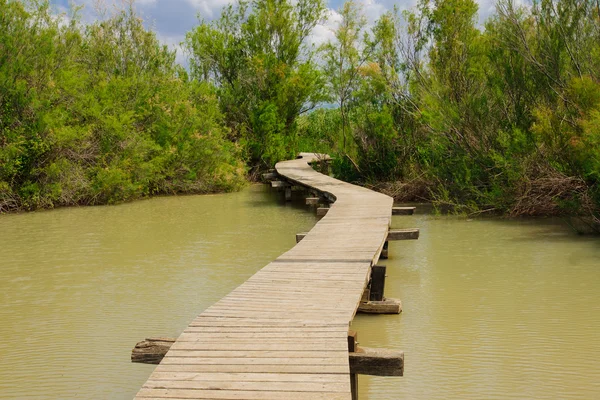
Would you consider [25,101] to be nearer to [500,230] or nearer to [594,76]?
[500,230]

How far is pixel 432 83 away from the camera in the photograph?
1395cm

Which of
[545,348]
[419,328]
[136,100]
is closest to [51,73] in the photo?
[136,100]

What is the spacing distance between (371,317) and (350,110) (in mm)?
11490

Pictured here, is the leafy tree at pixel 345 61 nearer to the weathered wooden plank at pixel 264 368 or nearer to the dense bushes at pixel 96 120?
the dense bushes at pixel 96 120

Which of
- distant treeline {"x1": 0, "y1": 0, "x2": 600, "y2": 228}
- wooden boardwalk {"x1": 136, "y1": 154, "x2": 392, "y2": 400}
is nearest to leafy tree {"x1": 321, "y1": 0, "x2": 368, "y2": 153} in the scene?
distant treeline {"x1": 0, "y1": 0, "x2": 600, "y2": 228}

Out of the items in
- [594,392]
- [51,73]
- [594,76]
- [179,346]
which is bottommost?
[594,392]

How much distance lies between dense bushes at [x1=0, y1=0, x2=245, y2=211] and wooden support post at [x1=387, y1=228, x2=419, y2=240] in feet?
28.6

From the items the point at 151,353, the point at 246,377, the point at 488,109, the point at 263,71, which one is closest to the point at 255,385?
the point at 246,377

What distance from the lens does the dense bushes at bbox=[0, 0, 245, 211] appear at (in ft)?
48.1

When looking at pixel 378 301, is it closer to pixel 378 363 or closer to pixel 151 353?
pixel 378 363

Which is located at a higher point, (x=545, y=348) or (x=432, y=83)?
(x=432, y=83)

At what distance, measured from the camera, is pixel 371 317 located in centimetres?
636

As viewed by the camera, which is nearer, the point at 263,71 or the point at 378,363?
the point at 378,363

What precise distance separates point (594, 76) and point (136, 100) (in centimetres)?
1121
